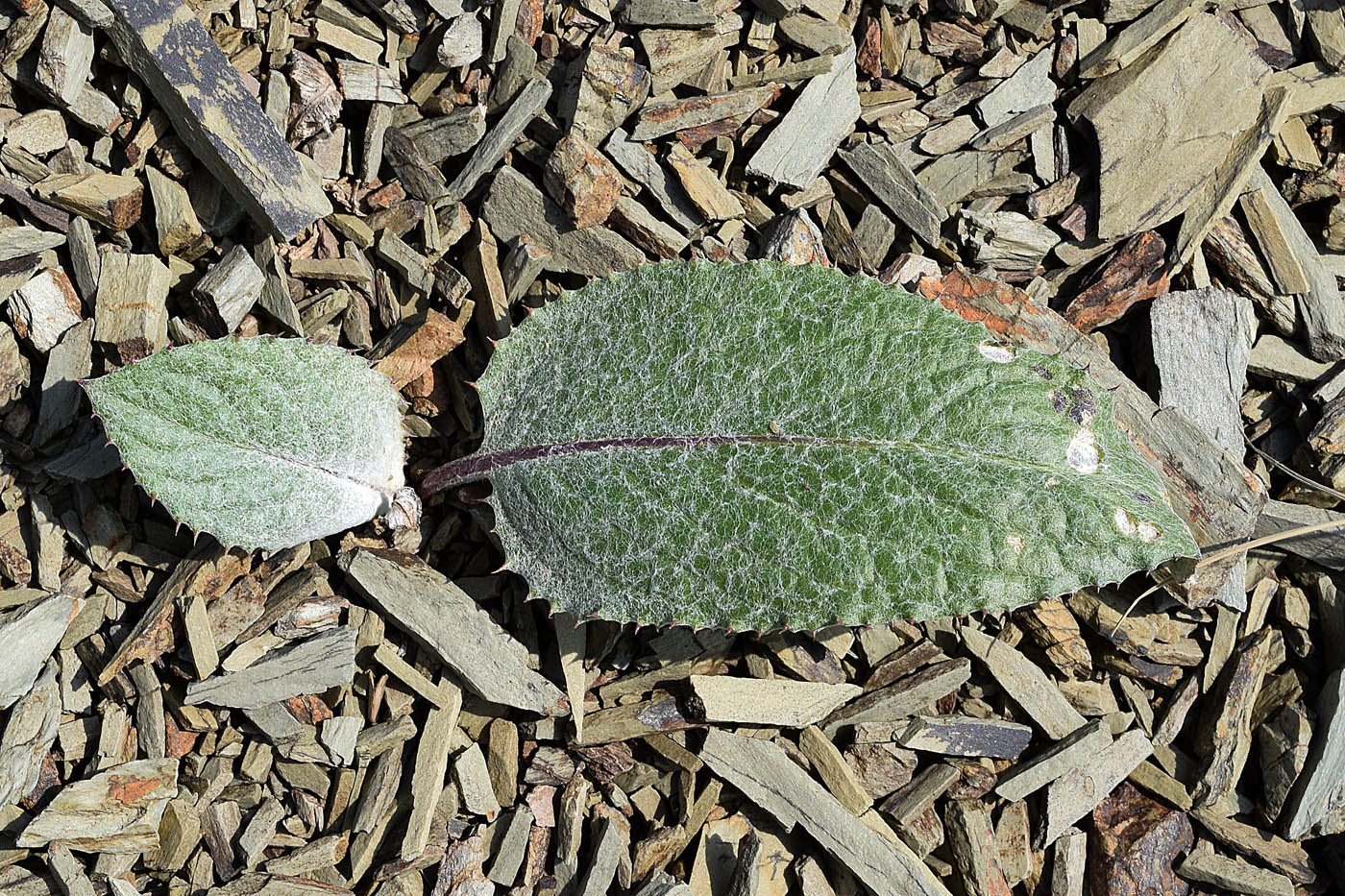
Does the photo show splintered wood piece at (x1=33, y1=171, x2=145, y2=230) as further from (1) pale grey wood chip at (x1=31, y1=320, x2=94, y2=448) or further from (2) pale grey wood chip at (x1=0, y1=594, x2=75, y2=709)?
(2) pale grey wood chip at (x1=0, y1=594, x2=75, y2=709)

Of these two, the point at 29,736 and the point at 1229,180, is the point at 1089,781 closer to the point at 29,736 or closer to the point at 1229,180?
the point at 1229,180

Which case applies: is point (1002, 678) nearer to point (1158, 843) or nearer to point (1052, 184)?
point (1158, 843)

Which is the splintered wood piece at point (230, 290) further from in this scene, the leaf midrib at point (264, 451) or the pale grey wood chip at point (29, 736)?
the pale grey wood chip at point (29, 736)

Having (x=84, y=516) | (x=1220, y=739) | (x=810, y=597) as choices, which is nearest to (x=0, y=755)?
(x=84, y=516)

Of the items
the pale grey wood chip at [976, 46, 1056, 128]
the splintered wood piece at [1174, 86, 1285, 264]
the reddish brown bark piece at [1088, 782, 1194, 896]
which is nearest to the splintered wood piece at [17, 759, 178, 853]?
the reddish brown bark piece at [1088, 782, 1194, 896]

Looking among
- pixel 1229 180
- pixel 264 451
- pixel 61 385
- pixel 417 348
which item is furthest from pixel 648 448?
pixel 1229 180

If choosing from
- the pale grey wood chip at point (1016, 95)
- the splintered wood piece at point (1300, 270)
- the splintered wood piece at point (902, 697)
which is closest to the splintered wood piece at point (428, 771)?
the splintered wood piece at point (902, 697)
